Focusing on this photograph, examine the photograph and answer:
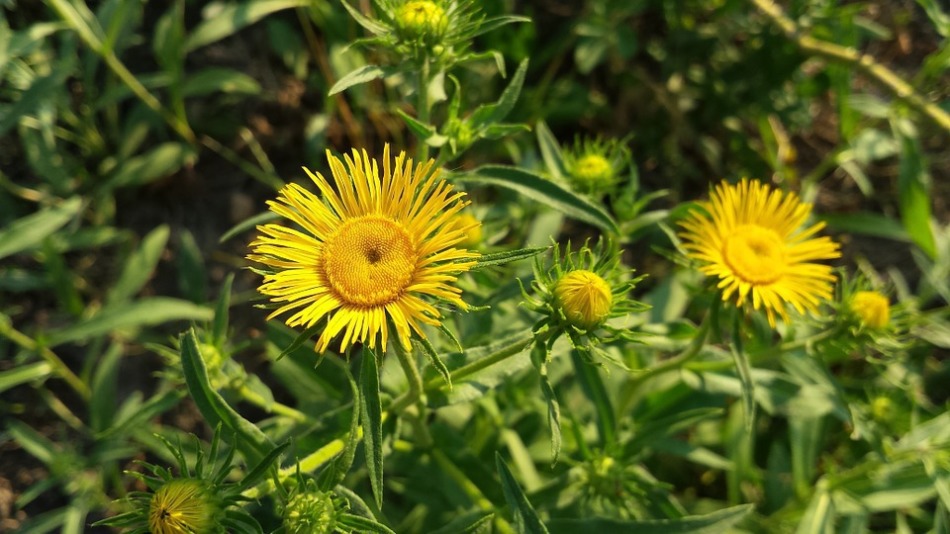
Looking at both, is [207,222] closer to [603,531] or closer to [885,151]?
[603,531]

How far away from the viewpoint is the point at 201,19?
12.2 ft

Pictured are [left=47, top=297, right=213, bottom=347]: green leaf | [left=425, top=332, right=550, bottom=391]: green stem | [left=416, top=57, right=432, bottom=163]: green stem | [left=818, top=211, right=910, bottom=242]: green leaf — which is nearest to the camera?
[left=425, top=332, right=550, bottom=391]: green stem

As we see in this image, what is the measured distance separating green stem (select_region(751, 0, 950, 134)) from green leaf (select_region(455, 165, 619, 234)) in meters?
1.94

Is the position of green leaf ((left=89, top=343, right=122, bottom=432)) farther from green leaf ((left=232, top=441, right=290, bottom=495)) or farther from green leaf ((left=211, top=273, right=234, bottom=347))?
green leaf ((left=232, top=441, right=290, bottom=495))

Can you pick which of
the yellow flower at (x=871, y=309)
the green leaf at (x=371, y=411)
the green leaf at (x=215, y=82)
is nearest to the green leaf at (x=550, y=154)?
the yellow flower at (x=871, y=309)

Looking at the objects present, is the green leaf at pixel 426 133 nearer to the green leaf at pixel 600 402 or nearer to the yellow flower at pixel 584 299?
the yellow flower at pixel 584 299

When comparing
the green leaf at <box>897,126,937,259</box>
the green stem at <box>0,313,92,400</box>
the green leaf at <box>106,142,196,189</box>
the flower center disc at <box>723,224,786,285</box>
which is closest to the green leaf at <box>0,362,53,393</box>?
the green stem at <box>0,313,92,400</box>

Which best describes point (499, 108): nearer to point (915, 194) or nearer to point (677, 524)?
point (677, 524)

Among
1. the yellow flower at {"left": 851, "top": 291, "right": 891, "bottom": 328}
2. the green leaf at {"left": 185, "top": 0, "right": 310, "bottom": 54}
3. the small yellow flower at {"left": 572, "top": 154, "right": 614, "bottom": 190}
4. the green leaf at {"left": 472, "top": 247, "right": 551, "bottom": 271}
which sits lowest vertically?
the green leaf at {"left": 472, "top": 247, "right": 551, "bottom": 271}

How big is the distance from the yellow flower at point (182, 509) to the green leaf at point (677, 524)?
1.04 metres

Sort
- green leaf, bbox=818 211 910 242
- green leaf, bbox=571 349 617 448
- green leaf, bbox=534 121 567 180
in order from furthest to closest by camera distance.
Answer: green leaf, bbox=818 211 910 242 < green leaf, bbox=534 121 567 180 < green leaf, bbox=571 349 617 448

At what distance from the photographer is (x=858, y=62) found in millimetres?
3211

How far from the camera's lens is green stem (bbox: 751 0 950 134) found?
3.07 meters

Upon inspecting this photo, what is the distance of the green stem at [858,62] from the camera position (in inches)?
121
